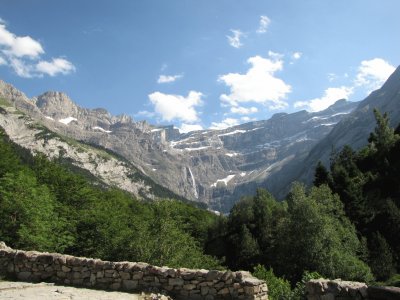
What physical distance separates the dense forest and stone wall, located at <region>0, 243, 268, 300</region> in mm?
4918

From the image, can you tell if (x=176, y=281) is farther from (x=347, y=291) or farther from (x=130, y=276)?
(x=347, y=291)

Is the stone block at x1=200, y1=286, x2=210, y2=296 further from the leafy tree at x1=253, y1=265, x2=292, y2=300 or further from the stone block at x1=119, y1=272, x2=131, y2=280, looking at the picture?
the leafy tree at x1=253, y1=265, x2=292, y2=300

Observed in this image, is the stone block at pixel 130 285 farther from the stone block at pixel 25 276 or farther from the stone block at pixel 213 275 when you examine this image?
the stone block at pixel 25 276

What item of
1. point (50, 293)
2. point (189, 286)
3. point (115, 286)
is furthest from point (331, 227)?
point (50, 293)

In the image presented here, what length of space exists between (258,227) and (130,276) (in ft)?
232

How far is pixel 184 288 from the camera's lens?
15586mm

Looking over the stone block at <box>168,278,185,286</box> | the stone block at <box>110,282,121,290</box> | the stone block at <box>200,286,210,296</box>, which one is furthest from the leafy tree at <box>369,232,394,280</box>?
the stone block at <box>110,282,121,290</box>

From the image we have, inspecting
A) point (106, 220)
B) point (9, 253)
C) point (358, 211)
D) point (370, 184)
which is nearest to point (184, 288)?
point (9, 253)

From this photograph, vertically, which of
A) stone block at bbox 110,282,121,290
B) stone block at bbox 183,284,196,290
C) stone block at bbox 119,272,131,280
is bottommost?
stone block at bbox 183,284,196,290

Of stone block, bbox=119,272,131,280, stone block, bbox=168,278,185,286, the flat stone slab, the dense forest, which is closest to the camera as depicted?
the flat stone slab

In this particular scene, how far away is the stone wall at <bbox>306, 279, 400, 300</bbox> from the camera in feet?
34.9

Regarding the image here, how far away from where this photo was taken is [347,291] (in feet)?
39.1

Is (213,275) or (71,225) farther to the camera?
(71,225)

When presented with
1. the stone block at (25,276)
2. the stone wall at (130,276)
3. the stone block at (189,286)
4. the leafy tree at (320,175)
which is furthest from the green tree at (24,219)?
the leafy tree at (320,175)
